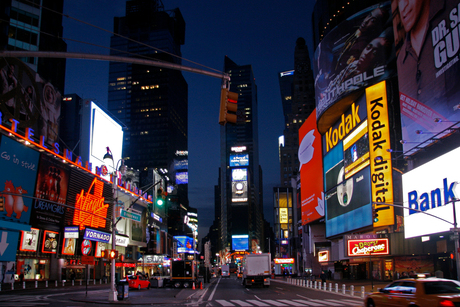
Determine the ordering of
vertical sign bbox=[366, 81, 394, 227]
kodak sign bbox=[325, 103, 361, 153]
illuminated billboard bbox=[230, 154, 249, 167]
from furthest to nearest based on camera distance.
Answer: illuminated billboard bbox=[230, 154, 249, 167] → kodak sign bbox=[325, 103, 361, 153] → vertical sign bbox=[366, 81, 394, 227]

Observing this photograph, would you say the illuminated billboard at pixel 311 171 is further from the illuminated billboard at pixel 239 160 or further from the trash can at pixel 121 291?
the illuminated billboard at pixel 239 160

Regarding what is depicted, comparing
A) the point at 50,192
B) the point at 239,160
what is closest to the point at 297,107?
the point at 239,160

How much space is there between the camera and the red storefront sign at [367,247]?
47.6 meters

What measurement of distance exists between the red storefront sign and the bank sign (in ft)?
17.4

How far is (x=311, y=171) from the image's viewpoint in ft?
266

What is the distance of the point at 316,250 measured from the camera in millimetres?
84000

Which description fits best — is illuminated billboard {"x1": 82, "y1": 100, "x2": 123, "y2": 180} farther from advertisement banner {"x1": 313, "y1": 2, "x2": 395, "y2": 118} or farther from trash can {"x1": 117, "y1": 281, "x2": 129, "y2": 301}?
trash can {"x1": 117, "y1": 281, "x2": 129, "y2": 301}

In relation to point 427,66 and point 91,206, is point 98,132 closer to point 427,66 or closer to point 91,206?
point 91,206

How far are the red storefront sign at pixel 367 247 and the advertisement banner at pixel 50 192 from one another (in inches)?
1482

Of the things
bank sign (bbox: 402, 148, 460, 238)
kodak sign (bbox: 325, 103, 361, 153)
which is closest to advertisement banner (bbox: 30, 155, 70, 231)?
kodak sign (bbox: 325, 103, 361, 153)

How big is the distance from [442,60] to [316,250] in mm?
54466

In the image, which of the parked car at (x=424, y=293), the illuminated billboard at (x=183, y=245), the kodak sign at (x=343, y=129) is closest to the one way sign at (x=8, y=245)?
the parked car at (x=424, y=293)

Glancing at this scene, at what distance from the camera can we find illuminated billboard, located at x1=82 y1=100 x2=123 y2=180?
229 ft

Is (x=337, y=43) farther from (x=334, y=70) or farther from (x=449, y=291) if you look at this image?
(x=449, y=291)
